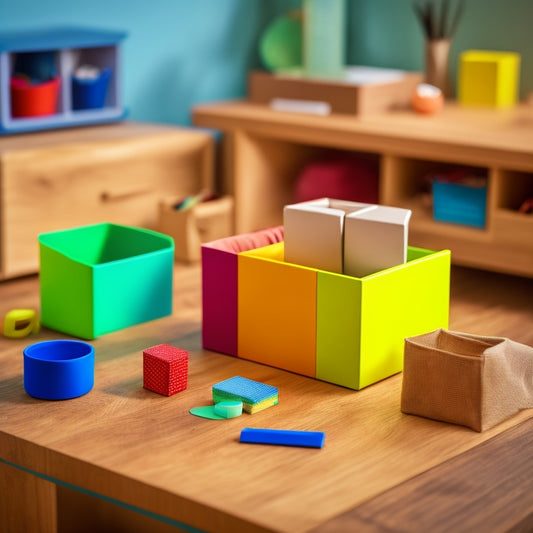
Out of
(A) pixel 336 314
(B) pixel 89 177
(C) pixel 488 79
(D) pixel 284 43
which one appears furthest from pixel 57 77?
(A) pixel 336 314

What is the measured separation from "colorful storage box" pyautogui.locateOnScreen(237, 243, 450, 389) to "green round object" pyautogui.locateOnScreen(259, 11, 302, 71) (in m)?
1.34

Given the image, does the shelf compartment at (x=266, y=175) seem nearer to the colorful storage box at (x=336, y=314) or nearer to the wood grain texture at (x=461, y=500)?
the colorful storage box at (x=336, y=314)

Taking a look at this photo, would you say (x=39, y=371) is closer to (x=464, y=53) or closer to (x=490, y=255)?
(x=490, y=255)

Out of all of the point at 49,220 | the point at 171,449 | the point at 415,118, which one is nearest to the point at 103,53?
the point at 49,220

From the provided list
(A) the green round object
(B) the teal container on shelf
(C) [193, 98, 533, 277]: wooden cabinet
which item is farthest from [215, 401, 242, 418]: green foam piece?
(A) the green round object

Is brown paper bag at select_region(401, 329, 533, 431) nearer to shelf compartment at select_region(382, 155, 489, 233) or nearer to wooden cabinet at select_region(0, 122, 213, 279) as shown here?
shelf compartment at select_region(382, 155, 489, 233)

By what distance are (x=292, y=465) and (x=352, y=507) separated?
0.15 metres

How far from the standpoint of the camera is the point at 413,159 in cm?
247

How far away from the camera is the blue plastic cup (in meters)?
1.56

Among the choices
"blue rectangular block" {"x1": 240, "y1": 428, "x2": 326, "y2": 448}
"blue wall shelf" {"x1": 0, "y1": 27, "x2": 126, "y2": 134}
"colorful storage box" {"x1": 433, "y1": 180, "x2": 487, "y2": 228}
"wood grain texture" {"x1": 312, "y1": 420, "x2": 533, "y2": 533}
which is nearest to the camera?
"wood grain texture" {"x1": 312, "y1": 420, "x2": 533, "y2": 533}

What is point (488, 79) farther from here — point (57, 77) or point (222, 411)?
point (222, 411)

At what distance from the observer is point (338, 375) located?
1.65 m

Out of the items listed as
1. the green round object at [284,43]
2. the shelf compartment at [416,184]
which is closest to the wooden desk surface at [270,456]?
the shelf compartment at [416,184]

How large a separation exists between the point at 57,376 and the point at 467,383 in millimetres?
631
